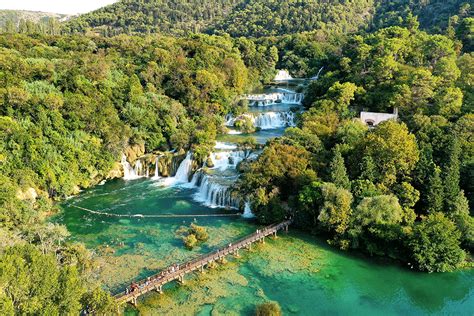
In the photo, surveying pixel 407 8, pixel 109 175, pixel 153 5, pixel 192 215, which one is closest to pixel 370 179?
pixel 192 215

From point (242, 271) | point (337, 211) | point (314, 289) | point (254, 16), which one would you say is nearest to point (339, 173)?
point (337, 211)

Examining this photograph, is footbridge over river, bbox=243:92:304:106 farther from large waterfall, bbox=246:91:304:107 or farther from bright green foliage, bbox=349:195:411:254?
bright green foliage, bbox=349:195:411:254

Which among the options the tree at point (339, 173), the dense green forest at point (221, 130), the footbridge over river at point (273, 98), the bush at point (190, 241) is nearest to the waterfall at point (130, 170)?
the dense green forest at point (221, 130)

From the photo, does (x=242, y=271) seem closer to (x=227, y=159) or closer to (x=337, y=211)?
(x=337, y=211)

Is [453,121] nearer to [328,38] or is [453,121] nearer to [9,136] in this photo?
[9,136]

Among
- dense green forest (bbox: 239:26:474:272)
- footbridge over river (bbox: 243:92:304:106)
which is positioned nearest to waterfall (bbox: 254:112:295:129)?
footbridge over river (bbox: 243:92:304:106)

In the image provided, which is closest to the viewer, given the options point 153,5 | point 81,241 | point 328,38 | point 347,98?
point 81,241

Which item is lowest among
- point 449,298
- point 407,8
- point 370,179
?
point 449,298
